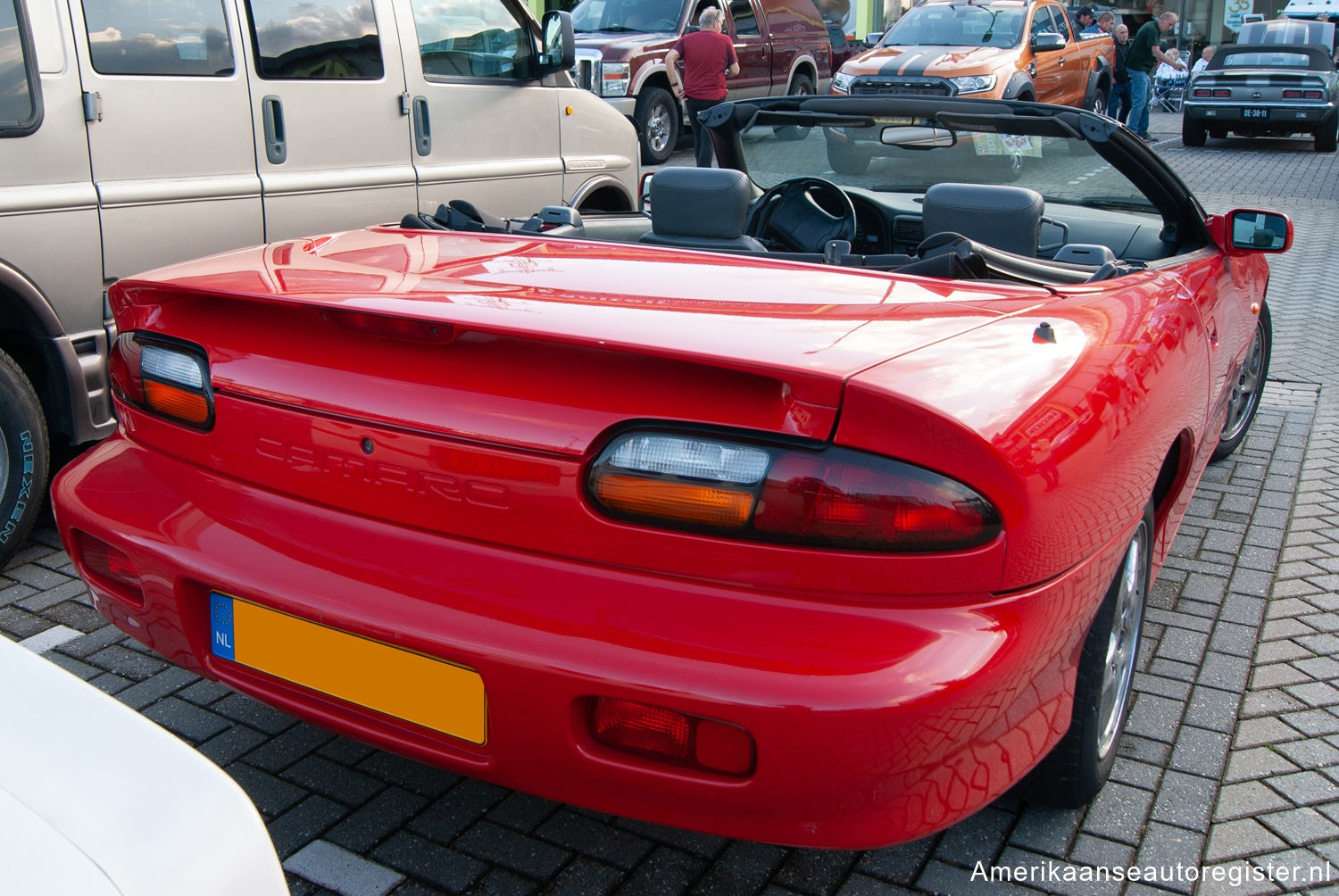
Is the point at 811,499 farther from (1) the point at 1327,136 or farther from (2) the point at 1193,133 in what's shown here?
(1) the point at 1327,136

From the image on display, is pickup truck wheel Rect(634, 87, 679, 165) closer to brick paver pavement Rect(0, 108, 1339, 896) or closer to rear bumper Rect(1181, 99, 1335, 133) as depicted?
rear bumper Rect(1181, 99, 1335, 133)

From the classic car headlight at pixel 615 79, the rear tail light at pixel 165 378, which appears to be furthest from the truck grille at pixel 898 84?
the rear tail light at pixel 165 378

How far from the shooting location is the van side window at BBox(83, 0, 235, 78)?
376cm

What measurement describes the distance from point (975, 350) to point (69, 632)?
2.46m

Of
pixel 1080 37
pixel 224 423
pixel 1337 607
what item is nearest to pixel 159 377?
pixel 224 423

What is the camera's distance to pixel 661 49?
12.5m

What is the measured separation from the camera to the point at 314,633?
1.81 metres

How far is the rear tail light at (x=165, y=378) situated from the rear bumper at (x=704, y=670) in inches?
12.7

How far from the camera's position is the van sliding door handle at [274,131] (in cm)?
437

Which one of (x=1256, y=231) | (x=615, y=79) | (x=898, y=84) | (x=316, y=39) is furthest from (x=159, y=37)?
(x=898, y=84)

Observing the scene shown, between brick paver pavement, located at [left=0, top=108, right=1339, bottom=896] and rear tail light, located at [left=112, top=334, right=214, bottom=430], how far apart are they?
782 millimetres

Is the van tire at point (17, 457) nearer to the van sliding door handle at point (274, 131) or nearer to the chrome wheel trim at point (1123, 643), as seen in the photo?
the van sliding door handle at point (274, 131)

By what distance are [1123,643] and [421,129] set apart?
12.5 feet

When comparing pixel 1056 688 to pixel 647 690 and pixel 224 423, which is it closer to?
pixel 647 690
